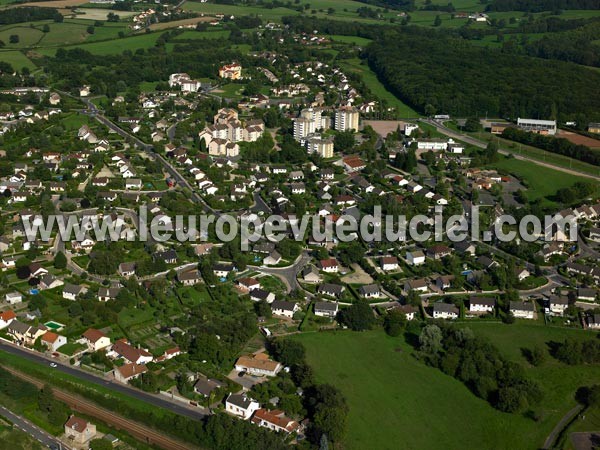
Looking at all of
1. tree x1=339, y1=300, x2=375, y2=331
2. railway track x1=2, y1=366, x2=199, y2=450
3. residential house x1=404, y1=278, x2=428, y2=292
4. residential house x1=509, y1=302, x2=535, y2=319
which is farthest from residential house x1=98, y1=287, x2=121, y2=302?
residential house x1=509, y1=302, x2=535, y2=319

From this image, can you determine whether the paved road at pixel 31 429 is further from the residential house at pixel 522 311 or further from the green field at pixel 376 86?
the green field at pixel 376 86

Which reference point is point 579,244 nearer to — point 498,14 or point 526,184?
point 526,184

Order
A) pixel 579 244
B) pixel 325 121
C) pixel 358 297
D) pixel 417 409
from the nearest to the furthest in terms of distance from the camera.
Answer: pixel 417 409
pixel 358 297
pixel 579 244
pixel 325 121

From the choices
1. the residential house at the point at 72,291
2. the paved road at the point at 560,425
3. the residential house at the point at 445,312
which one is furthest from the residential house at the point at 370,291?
the residential house at the point at 72,291

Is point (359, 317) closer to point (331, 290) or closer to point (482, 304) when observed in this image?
point (331, 290)

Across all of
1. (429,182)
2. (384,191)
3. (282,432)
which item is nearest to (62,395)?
(282,432)
